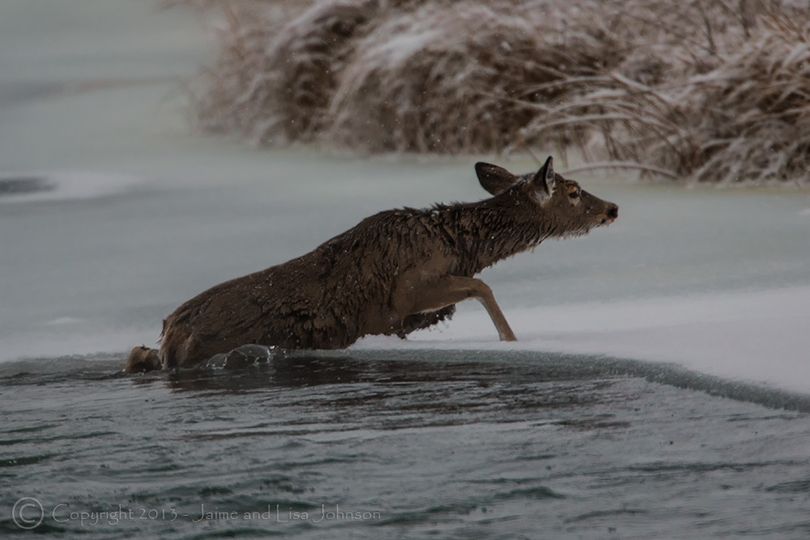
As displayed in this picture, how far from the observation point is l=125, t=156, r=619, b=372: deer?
288 inches

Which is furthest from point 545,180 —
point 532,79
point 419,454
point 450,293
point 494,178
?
point 532,79

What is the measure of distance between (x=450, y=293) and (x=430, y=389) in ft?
3.29

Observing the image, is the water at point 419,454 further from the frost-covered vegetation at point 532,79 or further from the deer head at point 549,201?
the frost-covered vegetation at point 532,79

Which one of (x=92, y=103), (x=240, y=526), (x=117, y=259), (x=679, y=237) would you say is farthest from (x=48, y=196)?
(x=240, y=526)

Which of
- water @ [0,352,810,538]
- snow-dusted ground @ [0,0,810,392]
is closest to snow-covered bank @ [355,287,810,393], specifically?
snow-dusted ground @ [0,0,810,392]

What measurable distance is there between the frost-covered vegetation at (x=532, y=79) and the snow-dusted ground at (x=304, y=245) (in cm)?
32

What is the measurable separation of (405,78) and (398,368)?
6.39 meters

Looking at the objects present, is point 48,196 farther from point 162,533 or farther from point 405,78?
point 162,533

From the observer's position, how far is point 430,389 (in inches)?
256

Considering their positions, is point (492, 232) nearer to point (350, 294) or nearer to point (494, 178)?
point (494, 178)

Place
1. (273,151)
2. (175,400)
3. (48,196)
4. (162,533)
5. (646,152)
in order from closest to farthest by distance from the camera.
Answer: (162,533)
(175,400)
(646,152)
(48,196)
(273,151)

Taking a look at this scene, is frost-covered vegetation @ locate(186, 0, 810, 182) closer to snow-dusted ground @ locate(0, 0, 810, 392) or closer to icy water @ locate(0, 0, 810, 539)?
snow-dusted ground @ locate(0, 0, 810, 392)

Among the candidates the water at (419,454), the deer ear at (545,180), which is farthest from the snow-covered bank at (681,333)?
the deer ear at (545,180)

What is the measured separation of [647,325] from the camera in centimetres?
728
